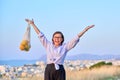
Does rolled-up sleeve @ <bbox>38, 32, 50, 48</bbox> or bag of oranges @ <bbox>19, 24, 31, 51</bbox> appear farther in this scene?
bag of oranges @ <bbox>19, 24, 31, 51</bbox>

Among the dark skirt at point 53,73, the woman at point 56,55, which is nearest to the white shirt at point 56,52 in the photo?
the woman at point 56,55

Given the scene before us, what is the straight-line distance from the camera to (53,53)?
830 centimetres

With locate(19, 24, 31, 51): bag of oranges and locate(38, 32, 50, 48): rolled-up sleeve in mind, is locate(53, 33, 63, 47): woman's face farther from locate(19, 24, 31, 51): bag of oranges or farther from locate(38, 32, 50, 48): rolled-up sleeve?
locate(19, 24, 31, 51): bag of oranges

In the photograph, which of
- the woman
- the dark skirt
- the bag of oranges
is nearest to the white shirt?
the woman

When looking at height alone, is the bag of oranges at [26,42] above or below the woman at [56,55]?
above

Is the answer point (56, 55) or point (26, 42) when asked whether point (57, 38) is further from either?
point (26, 42)

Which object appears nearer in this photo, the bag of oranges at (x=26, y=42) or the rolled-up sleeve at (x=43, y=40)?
the rolled-up sleeve at (x=43, y=40)

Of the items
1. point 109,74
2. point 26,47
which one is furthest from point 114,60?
point 26,47

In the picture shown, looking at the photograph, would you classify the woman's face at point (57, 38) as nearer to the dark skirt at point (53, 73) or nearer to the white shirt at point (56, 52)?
the white shirt at point (56, 52)

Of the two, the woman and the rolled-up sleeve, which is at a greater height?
the rolled-up sleeve

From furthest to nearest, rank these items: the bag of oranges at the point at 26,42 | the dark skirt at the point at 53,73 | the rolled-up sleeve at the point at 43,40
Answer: the bag of oranges at the point at 26,42
the rolled-up sleeve at the point at 43,40
the dark skirt at the point at 53,73

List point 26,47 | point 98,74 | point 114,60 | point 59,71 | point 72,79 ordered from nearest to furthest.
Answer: point 59,71 → point 26,47 → point 72,79 → point 98,74 → point 114,60

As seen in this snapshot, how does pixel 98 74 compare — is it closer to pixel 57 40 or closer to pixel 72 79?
pixel 72 79

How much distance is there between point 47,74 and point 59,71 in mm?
214
